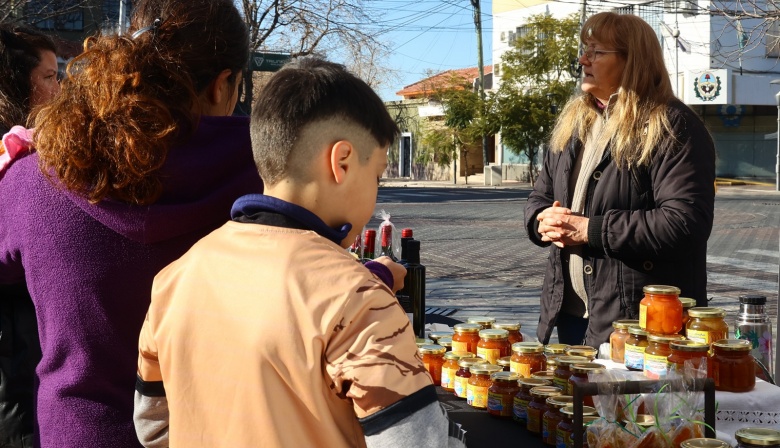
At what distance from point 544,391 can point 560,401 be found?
12cm

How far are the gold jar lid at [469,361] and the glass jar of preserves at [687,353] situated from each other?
631 millimetres

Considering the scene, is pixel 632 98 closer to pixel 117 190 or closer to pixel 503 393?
pixel 503 393

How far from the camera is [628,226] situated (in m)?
3.17

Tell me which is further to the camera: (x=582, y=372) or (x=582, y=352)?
(x=582, y=352)

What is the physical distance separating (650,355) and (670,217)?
36.5 inches

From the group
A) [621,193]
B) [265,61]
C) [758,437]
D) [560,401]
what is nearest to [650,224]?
[621,193]

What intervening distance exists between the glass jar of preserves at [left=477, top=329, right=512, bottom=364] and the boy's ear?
1.40 m

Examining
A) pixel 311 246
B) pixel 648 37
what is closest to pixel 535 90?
pixel 648 37

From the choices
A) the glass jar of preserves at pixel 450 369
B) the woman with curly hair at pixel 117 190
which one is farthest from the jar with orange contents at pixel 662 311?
the woman with curly hair at pixel 117 190

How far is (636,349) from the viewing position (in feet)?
7.98

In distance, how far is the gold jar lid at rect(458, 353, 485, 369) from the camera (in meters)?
2.60

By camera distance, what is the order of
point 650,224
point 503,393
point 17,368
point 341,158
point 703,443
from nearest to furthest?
point 341,158 < point 703,443 < point 503,393 < point 17,368 < point 650,224

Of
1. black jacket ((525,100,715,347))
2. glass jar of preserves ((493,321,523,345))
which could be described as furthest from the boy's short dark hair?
black jacket ((525,100,715,347))

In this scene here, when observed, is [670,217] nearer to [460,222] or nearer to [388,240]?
[388,240]
